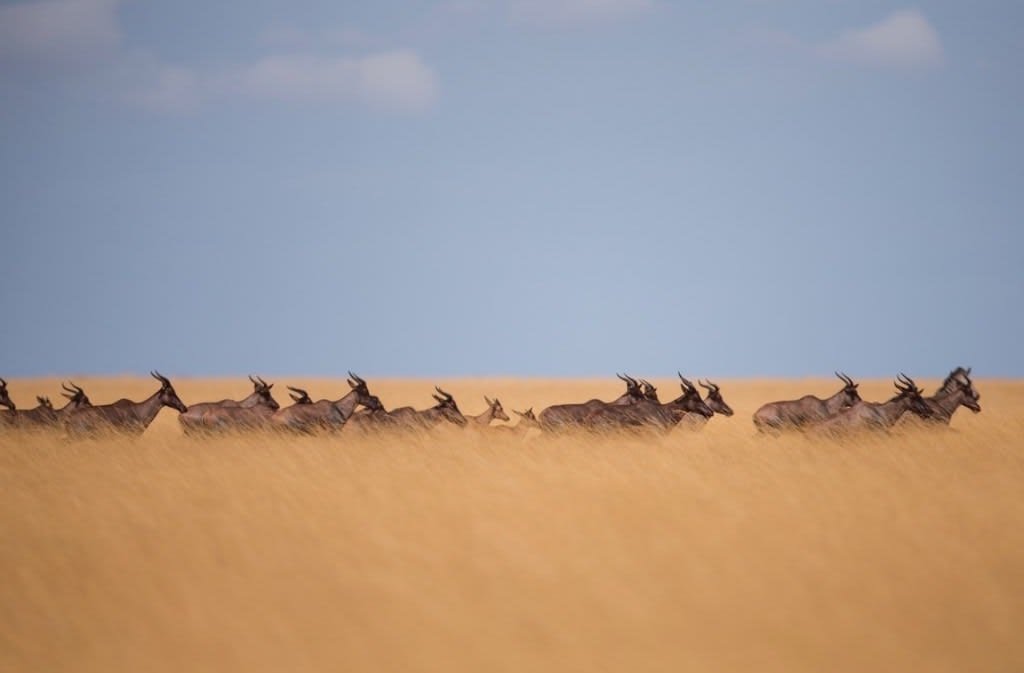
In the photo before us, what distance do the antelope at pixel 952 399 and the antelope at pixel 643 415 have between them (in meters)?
3.60

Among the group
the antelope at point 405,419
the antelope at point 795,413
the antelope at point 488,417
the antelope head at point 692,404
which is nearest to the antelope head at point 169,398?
the antelope at point 405,419

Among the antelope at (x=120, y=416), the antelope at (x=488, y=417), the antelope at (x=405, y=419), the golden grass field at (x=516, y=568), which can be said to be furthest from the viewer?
the antelope at (x=488, y=417)

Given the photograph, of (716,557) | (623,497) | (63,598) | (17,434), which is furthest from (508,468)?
(17,434)

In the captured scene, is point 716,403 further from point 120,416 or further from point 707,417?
point 120,416

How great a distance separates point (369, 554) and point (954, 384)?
49.4ft

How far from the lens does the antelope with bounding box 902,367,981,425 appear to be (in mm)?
19016

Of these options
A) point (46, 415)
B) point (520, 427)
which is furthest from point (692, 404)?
point (46, 415)

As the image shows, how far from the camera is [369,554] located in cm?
902

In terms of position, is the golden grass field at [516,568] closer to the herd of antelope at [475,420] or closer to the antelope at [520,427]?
the antelope at [520,427]

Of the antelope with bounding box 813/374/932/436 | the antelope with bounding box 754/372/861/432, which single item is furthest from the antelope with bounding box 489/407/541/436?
the antelope with bounding box 813/374/932/436

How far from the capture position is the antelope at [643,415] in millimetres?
18641

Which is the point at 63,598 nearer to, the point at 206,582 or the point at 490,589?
the point at 206,582

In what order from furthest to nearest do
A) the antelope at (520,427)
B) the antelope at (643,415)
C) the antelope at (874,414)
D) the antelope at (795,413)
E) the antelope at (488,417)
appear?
1. the antelope at (488,417)
2. the antelope at (795,413)
3. the antelope at (643,415)
4. the antelope at (520,427)
5. the antelope at (874,414)

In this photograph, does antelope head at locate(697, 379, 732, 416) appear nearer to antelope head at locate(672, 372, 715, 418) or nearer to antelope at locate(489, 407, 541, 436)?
antelope head at locate(672, 372, 715, 418)
